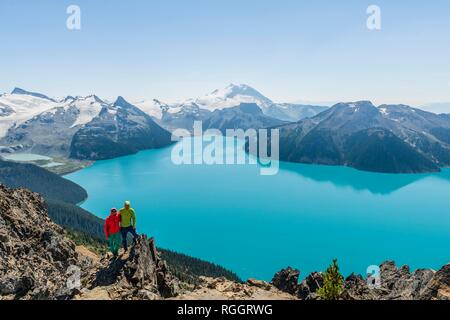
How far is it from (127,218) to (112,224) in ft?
4.94

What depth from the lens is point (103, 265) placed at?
3391 cm

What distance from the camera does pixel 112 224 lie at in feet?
99.2

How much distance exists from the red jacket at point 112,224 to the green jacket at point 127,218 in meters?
0.37

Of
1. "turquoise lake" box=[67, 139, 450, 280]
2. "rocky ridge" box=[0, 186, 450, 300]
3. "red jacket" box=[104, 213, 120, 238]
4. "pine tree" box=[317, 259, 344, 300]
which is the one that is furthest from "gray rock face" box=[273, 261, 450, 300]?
"turquoise lake" box=[67, 139, 450, 280]

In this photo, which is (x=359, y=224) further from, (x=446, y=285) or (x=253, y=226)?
(x=446, y=285)

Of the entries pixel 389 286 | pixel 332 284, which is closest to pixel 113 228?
pixel 332 284

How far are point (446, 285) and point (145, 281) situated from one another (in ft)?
80.3

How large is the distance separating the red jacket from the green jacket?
1.22 feet

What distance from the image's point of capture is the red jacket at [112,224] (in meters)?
29.9

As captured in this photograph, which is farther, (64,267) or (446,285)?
(64,267)

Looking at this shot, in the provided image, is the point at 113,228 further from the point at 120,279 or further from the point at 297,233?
the point at 297,233

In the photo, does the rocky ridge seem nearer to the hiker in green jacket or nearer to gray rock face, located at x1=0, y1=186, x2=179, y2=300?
gray rock face, located at x1=0, y1=186, x2=179, y2=300
